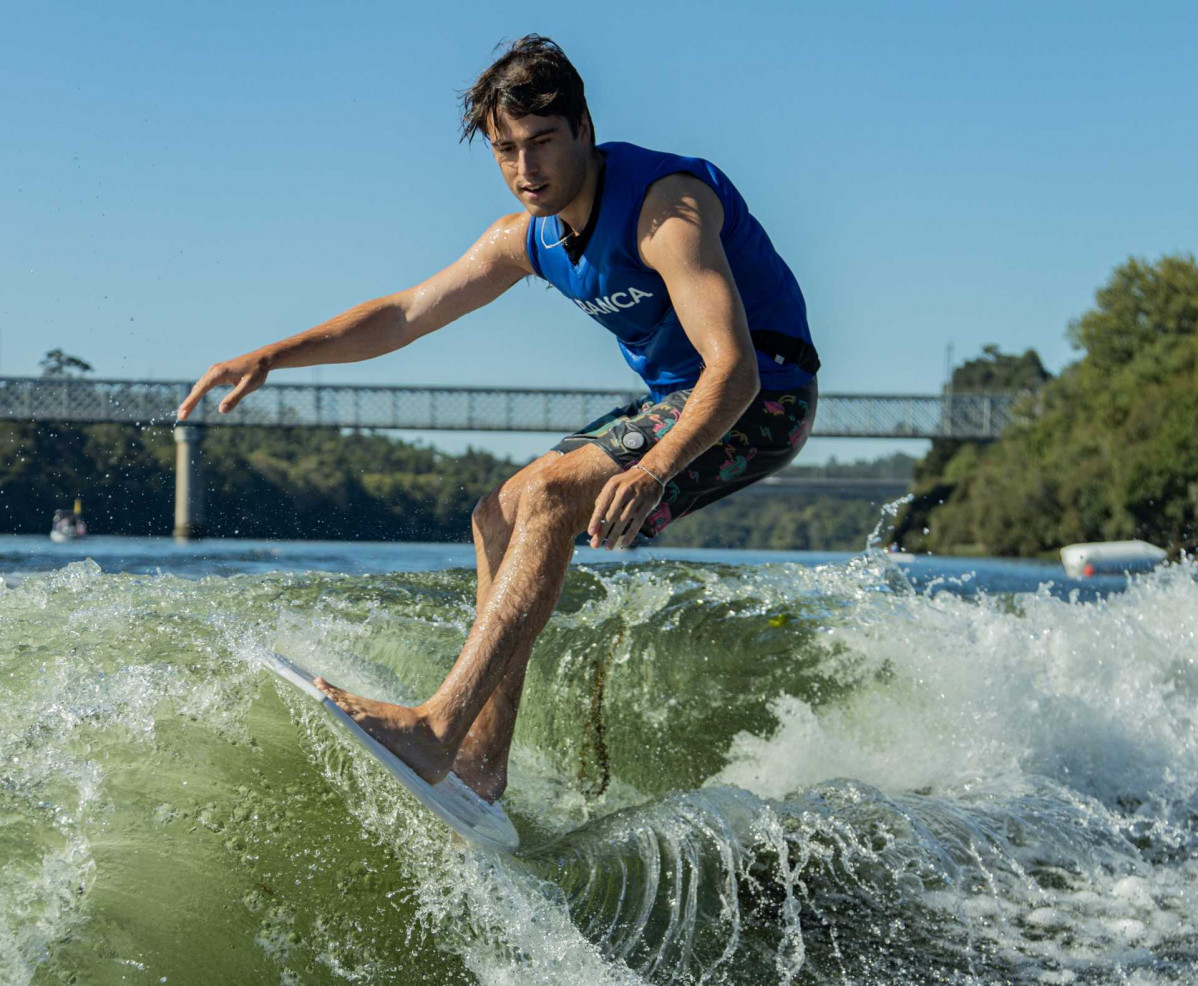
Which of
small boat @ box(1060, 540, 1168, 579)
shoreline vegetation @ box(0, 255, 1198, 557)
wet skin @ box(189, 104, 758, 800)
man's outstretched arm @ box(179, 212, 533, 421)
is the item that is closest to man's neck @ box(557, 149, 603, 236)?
wet skin @ box(189, 104, 758, 800)

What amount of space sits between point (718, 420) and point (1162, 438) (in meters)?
57.5

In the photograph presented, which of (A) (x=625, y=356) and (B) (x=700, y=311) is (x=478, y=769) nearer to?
(B) (x=700, y=311)

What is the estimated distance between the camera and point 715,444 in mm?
4031

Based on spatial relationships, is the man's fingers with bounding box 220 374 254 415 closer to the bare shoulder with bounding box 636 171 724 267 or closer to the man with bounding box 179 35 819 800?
the man with bounding box 179 35 819 800

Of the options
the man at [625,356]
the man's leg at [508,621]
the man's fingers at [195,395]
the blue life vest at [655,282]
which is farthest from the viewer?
the man's fingers at [195,395]

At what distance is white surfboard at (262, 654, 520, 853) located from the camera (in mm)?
3195

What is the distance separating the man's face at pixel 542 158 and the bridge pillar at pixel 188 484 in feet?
177

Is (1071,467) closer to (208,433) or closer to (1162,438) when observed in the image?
(1162,438)

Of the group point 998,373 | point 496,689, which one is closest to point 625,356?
point 496,689

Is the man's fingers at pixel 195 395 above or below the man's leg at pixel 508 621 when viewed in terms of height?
above

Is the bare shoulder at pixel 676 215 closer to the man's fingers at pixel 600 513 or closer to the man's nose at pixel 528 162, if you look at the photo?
the man's nose at pixel 528 162

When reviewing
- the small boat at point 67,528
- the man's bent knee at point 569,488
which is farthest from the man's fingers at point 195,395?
the small boat at point 67,528

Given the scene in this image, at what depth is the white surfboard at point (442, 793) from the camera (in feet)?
10.5

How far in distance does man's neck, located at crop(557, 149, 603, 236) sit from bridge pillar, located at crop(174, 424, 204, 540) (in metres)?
53.9
